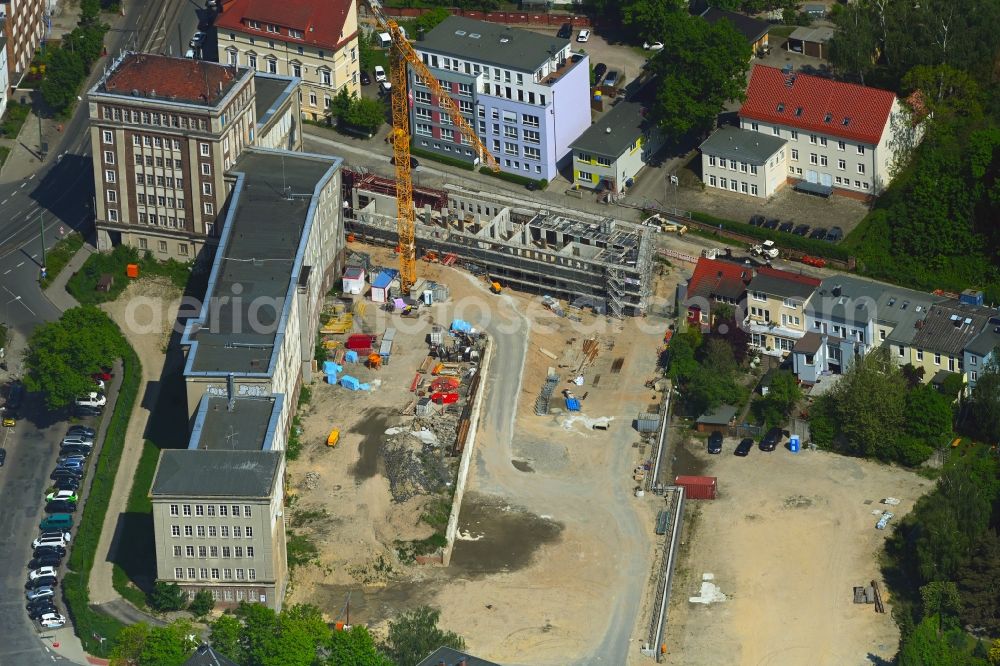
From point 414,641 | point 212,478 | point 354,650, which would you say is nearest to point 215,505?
point 212,478

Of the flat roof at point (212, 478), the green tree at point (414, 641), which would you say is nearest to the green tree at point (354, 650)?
the green tree at point (414, 641)

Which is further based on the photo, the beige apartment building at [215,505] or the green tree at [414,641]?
the beige apartment building at [215,505]

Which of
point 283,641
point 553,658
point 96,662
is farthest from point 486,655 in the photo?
point 96,662

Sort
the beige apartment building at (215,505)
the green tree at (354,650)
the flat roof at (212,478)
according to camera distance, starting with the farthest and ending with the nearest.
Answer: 1. the beige apartment building at (215,505)
2. the flat roof at (212,478)
3. the green tree at (354,650)

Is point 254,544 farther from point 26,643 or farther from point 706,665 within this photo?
point 706,665

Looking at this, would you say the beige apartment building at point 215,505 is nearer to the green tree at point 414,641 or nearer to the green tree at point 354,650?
the green tree at point 354,650

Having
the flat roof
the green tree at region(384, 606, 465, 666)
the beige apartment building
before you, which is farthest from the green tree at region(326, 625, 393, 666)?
the flat roof
